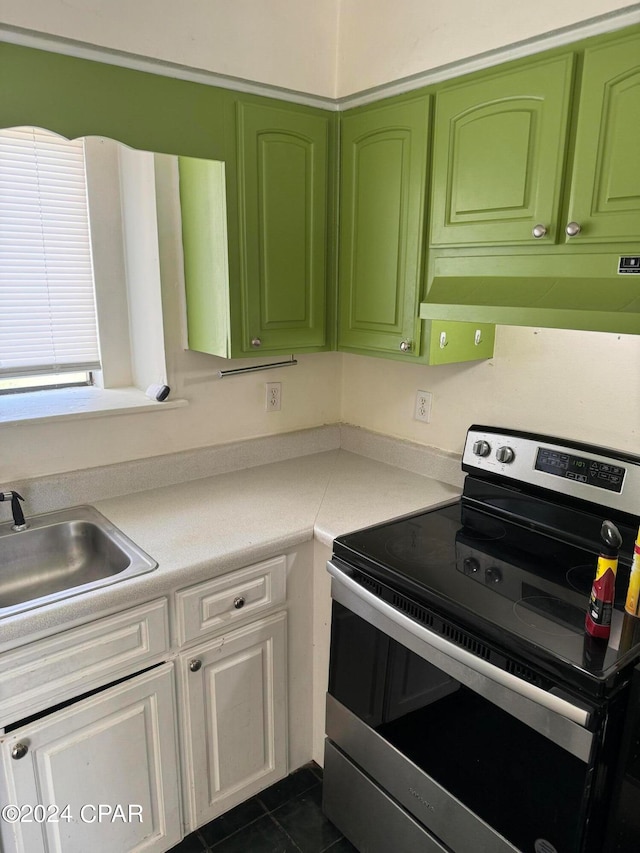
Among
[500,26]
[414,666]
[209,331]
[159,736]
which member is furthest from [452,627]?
[500,26]

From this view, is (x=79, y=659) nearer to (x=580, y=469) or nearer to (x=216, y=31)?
(x=580, y=469)

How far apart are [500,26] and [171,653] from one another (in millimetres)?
1751

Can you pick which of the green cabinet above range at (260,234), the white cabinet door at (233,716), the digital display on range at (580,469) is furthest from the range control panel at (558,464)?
the white cabinet door at (233,716)

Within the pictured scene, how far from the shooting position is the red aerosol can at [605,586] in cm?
112

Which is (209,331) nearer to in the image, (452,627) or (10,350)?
(10,350)

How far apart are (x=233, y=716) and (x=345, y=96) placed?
6.26 feet

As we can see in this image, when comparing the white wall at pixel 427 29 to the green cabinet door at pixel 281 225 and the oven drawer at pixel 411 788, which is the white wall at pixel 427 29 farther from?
the oven drawer at pixel 411 788

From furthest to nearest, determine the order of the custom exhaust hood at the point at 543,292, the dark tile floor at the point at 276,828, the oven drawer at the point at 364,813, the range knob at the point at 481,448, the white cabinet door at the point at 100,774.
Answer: the range knob at the point at 481,448 → the dark tile floor at the point at 276,828 → the oven drawer at the point at 364,813 → the white cabinet door at the point at 100,774 → the custom exhaust hood at the point at 543,292

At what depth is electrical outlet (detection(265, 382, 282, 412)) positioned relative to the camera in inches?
87.8

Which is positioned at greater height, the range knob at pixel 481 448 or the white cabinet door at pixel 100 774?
the range knob at pixel 481 448

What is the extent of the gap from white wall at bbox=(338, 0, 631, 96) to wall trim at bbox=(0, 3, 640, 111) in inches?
0.6

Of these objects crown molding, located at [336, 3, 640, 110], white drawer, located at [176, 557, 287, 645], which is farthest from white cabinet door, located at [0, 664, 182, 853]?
crown molding, located at [336, 3, 640, 110]

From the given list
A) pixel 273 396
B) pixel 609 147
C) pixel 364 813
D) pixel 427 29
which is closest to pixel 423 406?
pixel 273 396

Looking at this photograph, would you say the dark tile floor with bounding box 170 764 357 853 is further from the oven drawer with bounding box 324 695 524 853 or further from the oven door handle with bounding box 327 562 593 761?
the oven door handle with bounding box 327 562 593 761
